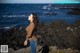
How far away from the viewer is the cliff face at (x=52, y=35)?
4.90ft

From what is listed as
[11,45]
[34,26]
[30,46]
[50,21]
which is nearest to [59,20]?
[50,21]

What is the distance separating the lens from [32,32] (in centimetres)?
146

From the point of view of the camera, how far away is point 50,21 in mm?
1508

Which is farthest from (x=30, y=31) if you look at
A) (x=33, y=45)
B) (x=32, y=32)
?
(x=33, y=45)

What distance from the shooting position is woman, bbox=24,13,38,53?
1.46 meters

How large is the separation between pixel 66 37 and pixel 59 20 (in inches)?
6.5

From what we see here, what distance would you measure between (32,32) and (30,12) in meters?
0.18

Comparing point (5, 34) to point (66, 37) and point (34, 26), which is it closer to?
point (34, 26)

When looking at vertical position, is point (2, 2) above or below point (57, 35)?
above

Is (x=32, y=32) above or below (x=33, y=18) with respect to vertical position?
below

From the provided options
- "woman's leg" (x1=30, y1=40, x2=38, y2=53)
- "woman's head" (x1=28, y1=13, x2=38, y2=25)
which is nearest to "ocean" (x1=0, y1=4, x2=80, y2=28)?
"woman's head" (x1=28, y1=13, x2=38, y2=25)

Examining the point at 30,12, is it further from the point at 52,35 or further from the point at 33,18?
the point at 52,35

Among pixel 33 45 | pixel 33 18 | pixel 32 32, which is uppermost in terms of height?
pixel 33 18

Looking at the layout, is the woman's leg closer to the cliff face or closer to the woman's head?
the cliff face
